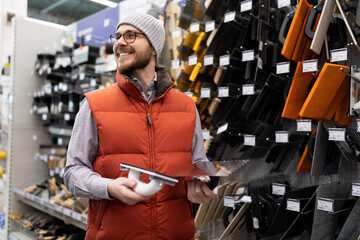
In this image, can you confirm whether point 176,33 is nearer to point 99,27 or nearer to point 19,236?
point 99,27

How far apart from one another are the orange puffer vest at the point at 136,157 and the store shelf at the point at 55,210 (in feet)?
6.33

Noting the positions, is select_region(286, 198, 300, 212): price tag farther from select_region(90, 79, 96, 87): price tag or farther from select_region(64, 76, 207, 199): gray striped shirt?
select_region(90, 79, 96, 87): price tag

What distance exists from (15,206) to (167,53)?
286 centimetres

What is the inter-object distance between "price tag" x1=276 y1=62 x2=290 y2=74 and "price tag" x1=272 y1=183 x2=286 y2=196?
71 centimetres

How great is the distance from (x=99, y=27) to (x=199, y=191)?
3.44 meters

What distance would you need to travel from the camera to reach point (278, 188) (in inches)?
86.7

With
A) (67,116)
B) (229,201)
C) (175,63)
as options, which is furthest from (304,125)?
(67,116)

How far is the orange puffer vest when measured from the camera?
134 centimetres

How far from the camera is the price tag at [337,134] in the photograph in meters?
1.83

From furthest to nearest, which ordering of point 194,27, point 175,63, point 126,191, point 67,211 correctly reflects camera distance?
point 67,211, point 175,63, point 194,27, point 126,191

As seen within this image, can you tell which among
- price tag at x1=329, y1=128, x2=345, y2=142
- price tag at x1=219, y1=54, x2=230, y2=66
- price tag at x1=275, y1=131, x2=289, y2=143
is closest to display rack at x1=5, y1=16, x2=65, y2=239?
price tag at x1=219, y1=54, x2=230, y2=66

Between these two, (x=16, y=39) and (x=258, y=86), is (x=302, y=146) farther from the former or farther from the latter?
(x=16, y=39)

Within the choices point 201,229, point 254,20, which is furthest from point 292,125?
point 201,229

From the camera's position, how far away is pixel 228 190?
244 centimetres
